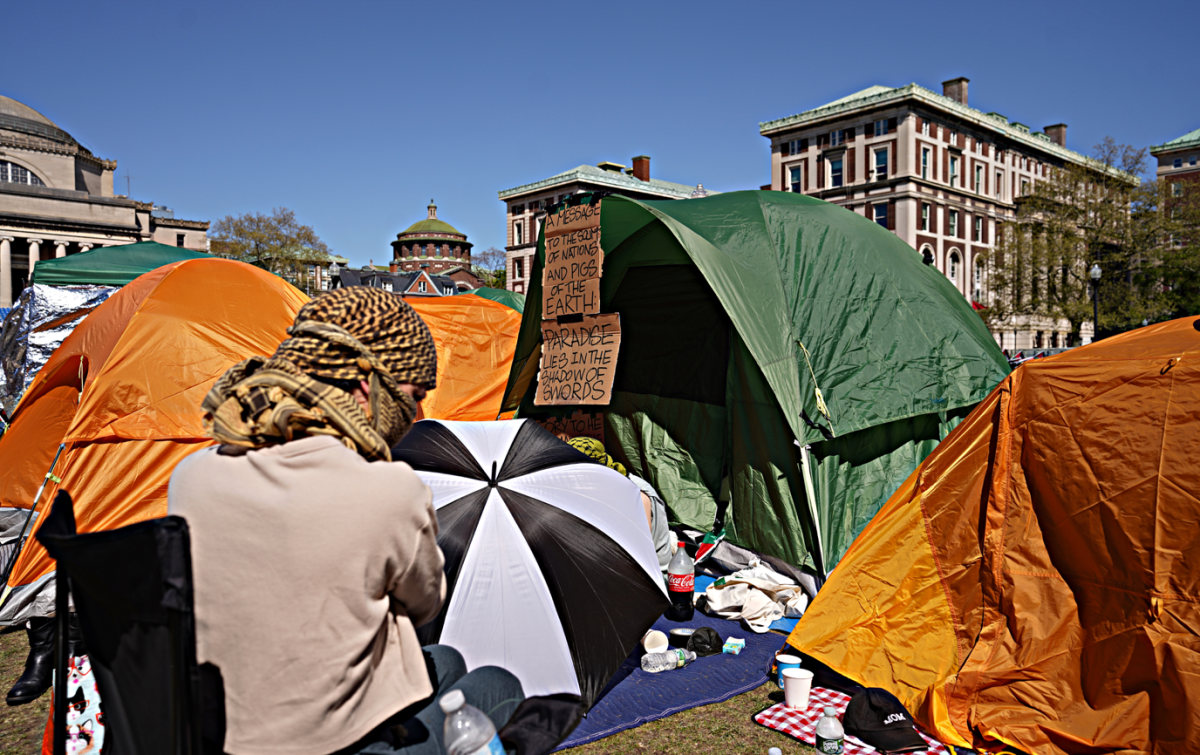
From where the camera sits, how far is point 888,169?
43.8 meters

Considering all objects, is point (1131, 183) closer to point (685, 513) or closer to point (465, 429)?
point (685, 513)

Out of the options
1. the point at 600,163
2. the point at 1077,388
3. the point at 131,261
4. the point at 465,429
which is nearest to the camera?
the point at 1077,388

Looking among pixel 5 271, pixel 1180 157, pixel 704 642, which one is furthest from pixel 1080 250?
pixel 5 271

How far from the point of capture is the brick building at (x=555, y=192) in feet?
188

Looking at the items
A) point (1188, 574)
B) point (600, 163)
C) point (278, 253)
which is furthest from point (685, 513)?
point (600, 163)

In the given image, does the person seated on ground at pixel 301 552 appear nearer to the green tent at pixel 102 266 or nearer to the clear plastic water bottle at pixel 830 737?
the clear plastic water bottle at pixel 830 737

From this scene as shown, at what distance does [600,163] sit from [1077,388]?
58.5 m

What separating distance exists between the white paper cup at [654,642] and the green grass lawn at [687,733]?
596 millimetres

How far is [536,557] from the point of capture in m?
3.58

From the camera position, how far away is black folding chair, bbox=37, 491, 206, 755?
1.47 m

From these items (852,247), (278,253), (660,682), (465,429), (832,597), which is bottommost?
(660,682)

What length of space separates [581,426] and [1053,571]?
4541 mm

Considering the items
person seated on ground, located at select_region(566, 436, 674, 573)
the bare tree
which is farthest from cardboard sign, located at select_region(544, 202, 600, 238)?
the bare tree

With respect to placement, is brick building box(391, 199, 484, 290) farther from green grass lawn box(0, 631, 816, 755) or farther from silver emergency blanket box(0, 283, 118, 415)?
green grass lawn box(0, 631, 816, 755)
